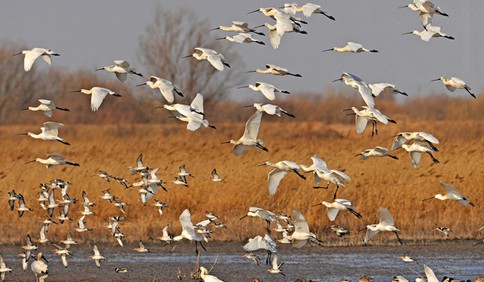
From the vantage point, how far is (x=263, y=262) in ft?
53.0

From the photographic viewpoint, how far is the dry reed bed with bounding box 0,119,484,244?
1836cm

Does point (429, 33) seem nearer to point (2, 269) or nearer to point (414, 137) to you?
point (414, 137)

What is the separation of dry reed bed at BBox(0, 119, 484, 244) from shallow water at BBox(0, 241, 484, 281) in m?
0.56

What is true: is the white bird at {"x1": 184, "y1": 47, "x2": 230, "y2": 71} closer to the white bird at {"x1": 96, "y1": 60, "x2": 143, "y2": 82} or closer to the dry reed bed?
the white bird at {"x1": 96, "y1": 60, "x2": 143, "y2": 82}

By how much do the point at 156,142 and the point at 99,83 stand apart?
13479 mm

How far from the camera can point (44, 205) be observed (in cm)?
1805

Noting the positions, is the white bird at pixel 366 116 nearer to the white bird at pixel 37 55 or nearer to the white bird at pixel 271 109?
the white bird at pixel 271 109

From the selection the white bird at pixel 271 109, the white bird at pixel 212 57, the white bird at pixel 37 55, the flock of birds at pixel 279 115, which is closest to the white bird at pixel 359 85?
the flock of birds at pixel 279 115

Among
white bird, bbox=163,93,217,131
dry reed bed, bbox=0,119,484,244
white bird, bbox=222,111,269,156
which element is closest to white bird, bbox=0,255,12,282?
white bird, bbox=163,93,217,131

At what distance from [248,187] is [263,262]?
13.2 feet

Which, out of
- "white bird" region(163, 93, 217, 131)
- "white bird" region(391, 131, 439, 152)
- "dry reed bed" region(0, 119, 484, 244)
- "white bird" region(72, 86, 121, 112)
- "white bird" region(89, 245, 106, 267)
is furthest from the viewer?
"dry reed bed" region(0, 119, 484, 244)

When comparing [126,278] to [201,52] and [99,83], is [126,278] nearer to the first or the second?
[201,52]

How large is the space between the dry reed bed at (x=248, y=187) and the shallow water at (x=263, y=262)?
1.82 feet

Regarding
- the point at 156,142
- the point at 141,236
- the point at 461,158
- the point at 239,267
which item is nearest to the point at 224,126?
the point at 156,142
